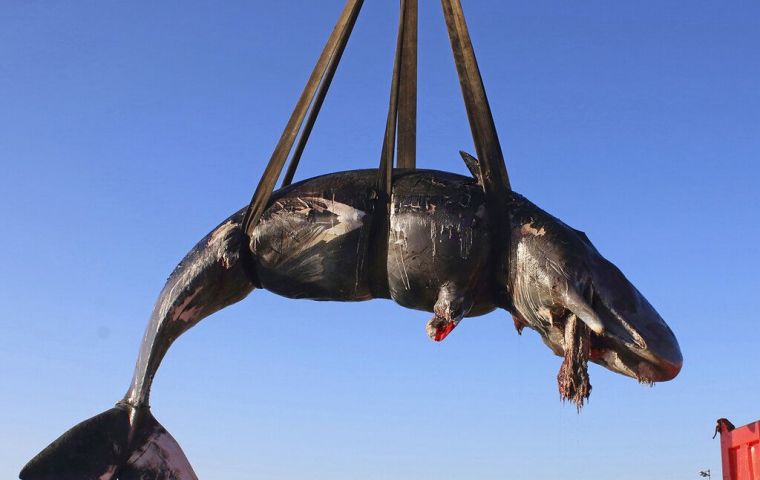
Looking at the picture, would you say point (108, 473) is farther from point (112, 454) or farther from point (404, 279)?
point (404, 279)

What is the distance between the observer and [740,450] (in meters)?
6.89

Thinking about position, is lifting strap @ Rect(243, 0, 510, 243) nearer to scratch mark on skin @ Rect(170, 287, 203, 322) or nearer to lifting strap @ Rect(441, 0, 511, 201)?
lifting strap @ Rect(441, 0, 511, 201)

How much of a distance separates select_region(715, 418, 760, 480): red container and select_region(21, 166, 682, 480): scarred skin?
2.07 feet

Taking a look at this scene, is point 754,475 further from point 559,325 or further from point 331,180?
point 331,180

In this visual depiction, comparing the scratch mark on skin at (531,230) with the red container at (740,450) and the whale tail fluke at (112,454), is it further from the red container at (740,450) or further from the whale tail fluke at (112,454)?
the whale tail fluke at (112,454)

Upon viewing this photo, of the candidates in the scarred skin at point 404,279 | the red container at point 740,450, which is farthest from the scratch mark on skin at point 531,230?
the red container at point 740,450

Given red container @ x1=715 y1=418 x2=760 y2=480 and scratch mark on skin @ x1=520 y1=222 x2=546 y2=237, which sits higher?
scratch mark on skin @ x1=520 y1=222 x2=546 y2=237

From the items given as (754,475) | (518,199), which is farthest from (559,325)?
(754,475)

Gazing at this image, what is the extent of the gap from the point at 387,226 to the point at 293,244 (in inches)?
29.0

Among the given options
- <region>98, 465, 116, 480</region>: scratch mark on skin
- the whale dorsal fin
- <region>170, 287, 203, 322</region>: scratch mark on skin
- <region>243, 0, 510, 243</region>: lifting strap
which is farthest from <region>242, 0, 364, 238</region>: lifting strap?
<region>98, 465, 116, 480</region>: scratch mark on skin

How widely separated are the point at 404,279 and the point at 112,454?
271 centimetres

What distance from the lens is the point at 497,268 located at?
713cm

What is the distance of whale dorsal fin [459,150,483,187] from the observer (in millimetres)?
7340

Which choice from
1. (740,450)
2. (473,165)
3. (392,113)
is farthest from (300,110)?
(740,450)
